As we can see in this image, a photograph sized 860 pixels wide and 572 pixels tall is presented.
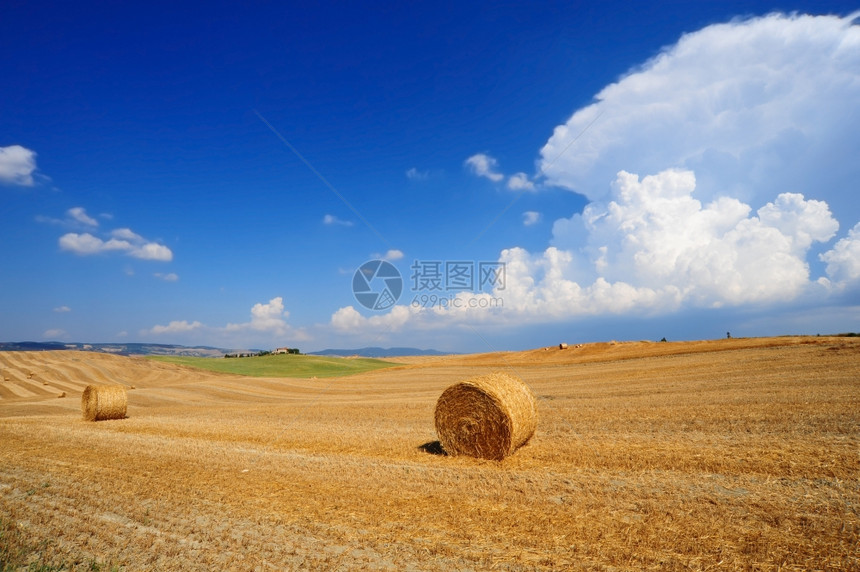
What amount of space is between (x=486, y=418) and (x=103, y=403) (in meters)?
17.2

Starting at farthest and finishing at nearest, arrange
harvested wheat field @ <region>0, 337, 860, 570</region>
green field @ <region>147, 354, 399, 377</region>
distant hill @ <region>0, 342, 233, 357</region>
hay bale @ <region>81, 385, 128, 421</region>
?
distant hill @ <region>0, 342, 233, 357</region>, green field @ <region>147, 354, 399, 377</region>, hay bale @ <region>81, 385, 128, 421</region>, harvested wheat field @ <region>0, 337, 860, 570</region>

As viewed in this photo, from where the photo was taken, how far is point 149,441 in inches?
536

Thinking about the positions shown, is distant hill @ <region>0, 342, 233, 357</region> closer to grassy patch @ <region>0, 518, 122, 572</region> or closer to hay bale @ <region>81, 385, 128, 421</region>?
hay bale @ <region>81, 385, 128, 421</region>

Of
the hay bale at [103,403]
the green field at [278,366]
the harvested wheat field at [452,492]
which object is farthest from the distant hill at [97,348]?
the harvested wheat field at [452,492]

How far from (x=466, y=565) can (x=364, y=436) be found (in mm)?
9177

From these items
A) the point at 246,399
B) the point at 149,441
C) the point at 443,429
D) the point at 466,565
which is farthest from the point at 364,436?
the point at 246,399

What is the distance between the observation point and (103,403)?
19.4 meters

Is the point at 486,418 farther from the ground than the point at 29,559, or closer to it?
farther from the ground

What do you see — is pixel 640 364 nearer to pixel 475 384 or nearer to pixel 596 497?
pixel 475 384

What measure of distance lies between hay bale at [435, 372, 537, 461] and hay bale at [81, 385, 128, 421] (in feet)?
51.8

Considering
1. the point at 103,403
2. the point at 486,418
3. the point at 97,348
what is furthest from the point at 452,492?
the point at 97,348

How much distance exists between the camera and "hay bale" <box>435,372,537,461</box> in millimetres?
10664

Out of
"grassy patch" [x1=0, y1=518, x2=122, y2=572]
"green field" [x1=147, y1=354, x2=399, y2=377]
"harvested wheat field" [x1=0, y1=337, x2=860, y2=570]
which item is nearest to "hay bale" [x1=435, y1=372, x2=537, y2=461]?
"harvested wheat field" [x1=0, y1=337, x2=860, y2=570]

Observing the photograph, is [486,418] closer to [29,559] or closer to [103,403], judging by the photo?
[29,559]
